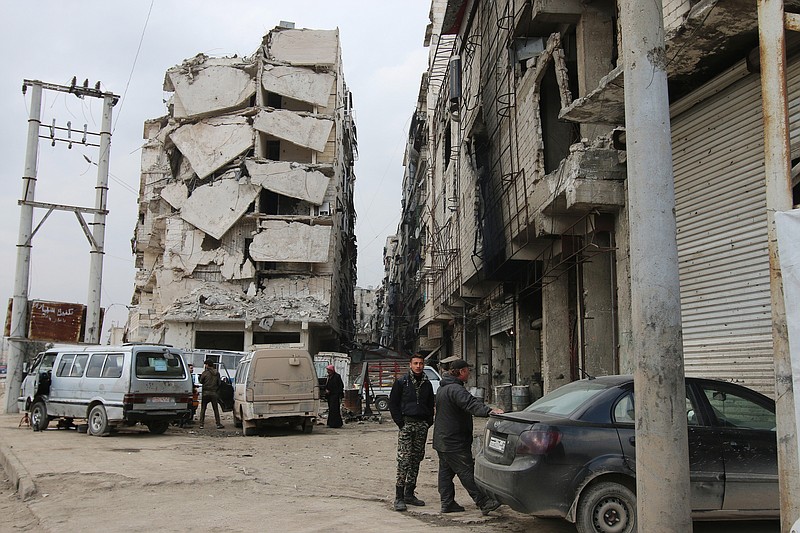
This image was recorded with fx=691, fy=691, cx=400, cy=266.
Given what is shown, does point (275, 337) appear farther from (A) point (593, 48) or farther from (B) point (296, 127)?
(A) point (593, 48)

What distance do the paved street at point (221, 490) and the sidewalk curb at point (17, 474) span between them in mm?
39

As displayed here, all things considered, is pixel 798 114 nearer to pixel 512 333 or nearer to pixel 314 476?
pixel 314 476

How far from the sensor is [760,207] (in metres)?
8.93

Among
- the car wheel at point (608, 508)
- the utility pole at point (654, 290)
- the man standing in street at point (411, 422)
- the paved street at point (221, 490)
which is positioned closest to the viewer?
the utility pole at point (654, 290)

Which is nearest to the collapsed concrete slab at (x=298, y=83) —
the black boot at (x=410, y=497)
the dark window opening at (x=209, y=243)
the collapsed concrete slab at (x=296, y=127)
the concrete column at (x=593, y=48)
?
the collapsed concrete slab at (x=296, y=127)

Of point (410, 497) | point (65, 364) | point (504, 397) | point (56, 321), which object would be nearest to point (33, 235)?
point (56, 321)

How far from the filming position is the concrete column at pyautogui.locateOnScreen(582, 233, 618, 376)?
14211mm

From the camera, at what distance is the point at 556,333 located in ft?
54.5

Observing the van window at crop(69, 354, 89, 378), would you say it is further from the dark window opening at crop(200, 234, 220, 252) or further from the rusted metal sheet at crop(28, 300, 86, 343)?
the dark window opening at crop(200, 234, 220, 252)

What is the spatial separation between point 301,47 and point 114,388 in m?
31.0

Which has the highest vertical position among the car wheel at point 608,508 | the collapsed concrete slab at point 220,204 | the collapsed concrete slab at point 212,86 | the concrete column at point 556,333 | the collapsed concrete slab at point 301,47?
the collapsed concrete slab at point 301,47

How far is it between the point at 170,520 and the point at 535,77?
11.6 metres

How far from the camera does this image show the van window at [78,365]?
16.7 meters

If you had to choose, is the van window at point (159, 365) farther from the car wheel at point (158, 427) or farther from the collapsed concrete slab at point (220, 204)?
the collapsed concrete slab at point (220, 204)
